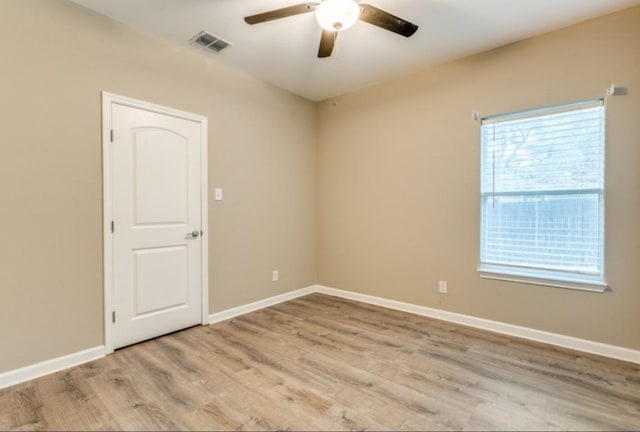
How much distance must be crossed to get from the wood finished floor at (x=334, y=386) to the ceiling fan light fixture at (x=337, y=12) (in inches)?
91.9

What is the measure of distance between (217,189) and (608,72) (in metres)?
3.54

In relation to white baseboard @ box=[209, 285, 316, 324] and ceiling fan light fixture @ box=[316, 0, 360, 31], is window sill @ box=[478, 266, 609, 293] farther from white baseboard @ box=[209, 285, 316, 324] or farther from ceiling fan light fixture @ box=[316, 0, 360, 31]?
ceiling fan light fixture @ box=[316, 0, 360, 31]

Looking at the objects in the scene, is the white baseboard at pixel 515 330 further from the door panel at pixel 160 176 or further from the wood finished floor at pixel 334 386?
the door panel at pixel 160 176

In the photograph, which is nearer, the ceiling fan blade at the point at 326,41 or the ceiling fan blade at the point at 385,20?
the ceiling fan blade at the point at 385,20

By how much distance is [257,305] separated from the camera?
3621 millimetres

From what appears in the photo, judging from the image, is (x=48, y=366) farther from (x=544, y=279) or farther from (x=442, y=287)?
(x=544, y=279)

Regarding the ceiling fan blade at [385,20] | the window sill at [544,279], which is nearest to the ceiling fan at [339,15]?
the ceiling fan blade at [385,20]

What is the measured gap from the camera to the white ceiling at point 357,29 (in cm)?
232

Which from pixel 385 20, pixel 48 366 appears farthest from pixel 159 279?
pixel 385 20

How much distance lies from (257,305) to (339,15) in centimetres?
297

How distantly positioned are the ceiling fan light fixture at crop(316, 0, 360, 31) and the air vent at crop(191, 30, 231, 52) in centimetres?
126

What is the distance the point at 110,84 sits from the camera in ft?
8.18

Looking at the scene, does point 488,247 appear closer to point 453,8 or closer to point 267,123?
point 453,8

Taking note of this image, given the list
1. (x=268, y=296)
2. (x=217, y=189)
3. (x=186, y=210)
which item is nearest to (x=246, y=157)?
(x=217, y=189)
